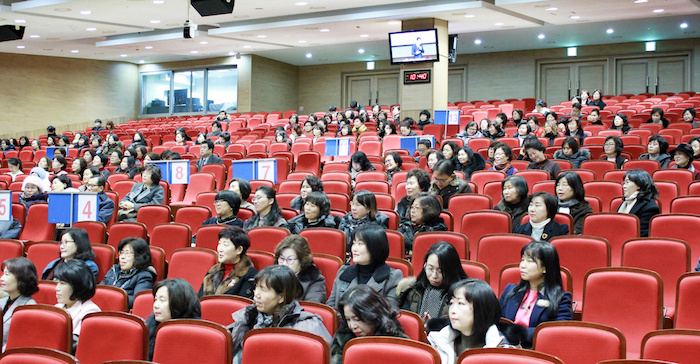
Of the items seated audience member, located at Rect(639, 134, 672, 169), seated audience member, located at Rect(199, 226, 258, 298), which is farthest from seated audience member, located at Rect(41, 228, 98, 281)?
seated audience member, located at Rect(639, 134, 672, 169)

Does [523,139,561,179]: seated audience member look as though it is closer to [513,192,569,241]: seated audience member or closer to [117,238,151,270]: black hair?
[513,192,569,241]: seated audience member

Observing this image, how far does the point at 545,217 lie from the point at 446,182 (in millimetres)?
1512

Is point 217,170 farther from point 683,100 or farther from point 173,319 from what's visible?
point 683,100

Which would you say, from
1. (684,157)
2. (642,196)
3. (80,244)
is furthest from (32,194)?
(684,157)

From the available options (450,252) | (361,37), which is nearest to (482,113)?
(361,37)

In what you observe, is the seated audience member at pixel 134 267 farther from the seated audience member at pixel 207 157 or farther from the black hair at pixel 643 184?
the seated audience member at pixel 207 157

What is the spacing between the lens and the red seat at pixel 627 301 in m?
3.36

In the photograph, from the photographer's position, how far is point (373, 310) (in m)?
2.91

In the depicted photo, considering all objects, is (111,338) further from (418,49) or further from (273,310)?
(418,49)

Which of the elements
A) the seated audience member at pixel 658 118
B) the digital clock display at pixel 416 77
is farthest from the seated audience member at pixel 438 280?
the digital clock display at pixel 416 77

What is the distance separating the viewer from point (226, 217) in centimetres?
549

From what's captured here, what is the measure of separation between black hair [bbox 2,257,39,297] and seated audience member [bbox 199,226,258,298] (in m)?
0.97

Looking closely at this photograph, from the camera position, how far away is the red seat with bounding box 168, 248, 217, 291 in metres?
4.48

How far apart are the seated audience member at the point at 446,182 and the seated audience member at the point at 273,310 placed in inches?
107
